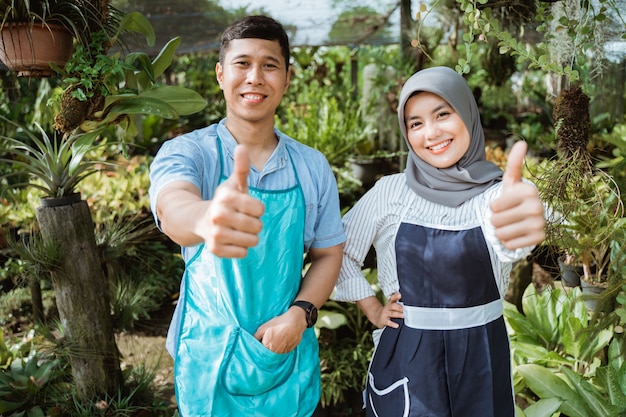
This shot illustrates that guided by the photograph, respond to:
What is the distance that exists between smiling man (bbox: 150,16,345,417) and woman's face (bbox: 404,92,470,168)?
30 centimetres

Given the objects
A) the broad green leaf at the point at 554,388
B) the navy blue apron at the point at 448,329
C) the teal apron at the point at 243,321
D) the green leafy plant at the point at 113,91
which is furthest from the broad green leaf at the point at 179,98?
the broad green leaf at the point at 554,388

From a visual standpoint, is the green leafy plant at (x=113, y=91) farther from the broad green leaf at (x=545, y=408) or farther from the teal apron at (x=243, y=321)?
the broad green leaf at (x=545, y=408)

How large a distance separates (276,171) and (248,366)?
0.51m

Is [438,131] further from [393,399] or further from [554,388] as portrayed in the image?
[554,388]

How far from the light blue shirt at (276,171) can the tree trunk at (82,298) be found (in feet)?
3.01

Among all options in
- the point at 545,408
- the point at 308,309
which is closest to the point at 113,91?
the point at 308,309

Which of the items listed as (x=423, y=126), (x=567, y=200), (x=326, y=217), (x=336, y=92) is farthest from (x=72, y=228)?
(x=336, y=92)

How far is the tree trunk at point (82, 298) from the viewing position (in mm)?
2180

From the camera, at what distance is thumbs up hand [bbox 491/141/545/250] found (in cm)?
103

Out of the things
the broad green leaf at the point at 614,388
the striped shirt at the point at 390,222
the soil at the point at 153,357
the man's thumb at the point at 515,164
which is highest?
the man's thumb at the point at 515,164

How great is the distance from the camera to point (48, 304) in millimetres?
4098

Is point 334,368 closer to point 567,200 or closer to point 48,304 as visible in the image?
point 567,200

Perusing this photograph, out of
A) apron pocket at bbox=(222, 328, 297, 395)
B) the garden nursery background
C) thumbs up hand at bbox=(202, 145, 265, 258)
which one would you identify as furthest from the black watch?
the garden nursery background

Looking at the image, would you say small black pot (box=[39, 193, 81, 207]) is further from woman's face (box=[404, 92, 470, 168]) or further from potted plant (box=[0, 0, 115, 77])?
woman's face (box=[404, 92, 470, 168])
